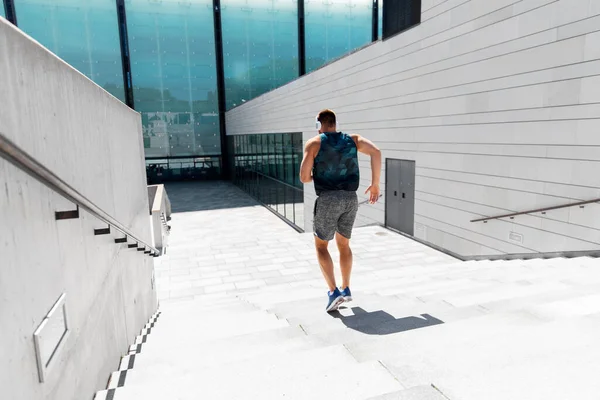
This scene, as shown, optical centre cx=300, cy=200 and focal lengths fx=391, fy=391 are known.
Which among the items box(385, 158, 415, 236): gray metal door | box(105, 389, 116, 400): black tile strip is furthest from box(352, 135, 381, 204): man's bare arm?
box(385, 158, 415, 236): gray metal door

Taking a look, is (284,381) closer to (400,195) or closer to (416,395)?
(416,395)

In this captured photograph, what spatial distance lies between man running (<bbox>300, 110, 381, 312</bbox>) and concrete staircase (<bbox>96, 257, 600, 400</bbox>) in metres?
0.65

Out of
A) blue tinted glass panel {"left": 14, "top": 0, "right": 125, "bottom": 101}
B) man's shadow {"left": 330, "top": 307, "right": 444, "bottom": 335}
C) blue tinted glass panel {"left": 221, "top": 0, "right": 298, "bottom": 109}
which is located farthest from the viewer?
blue tinted glass panel {"left": 221, "top": 0, "right": 298, "bottom": 109}

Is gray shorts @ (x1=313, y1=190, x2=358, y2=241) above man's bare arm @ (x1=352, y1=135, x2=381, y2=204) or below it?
below

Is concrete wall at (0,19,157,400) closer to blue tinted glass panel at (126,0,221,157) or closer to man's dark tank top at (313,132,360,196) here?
man's dark tank top at (313,132,360,196)

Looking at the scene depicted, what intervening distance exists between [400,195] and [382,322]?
6.91 metres

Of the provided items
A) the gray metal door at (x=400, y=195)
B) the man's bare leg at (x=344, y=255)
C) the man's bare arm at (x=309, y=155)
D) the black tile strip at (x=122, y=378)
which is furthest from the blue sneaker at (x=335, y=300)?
the gray metal door at (x=400, y=195)

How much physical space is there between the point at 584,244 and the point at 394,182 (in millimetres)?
4800

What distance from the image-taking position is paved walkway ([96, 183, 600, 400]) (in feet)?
5.74

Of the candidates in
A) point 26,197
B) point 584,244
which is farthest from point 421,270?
point 26,197

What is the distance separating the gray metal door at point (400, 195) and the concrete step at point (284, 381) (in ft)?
24.3

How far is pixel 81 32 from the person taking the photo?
27297 millimetres

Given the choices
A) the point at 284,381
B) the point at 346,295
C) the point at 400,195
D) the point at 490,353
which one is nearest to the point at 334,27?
the point at 400,195

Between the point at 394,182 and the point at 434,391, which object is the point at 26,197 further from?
the point at 394,182
